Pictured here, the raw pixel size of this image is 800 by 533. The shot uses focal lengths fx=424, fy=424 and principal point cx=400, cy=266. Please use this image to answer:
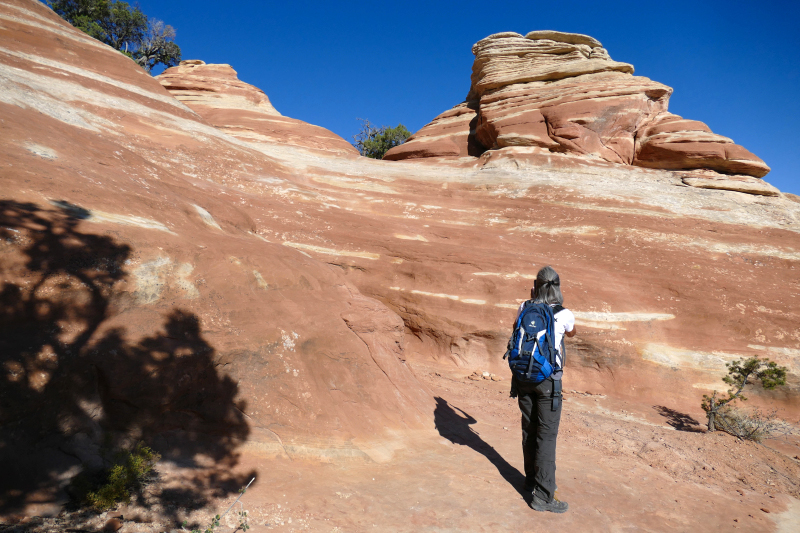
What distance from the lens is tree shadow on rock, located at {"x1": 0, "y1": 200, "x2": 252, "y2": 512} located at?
9.39ft

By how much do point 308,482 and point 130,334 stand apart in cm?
199

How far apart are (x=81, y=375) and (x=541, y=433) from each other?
3.76m

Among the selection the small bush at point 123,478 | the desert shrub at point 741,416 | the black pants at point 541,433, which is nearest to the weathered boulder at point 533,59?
the desert shrub at point 741,416

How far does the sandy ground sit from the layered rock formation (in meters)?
13.0

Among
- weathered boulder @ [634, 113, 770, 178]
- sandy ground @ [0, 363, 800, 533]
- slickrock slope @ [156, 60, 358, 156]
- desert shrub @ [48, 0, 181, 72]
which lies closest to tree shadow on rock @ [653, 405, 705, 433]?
sandy ground @ [0, 363, 800, 533]

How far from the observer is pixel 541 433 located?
12.3 ft

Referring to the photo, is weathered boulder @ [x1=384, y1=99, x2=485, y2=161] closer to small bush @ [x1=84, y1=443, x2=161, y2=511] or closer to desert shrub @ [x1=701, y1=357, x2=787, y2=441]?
desert shrub @ [x1=701, y1=357, x2=787, y2=441]

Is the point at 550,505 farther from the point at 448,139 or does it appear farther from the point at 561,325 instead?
the point at 448,139

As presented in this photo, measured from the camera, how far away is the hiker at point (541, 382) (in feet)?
11.9

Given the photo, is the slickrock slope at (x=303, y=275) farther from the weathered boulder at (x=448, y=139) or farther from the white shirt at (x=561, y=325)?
the weathered boulder at (x=448, y=139)

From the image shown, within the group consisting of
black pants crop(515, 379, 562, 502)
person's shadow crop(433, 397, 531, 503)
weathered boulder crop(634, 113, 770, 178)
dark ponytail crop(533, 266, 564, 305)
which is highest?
weathered boulder crop(634, 113, 770, 178)

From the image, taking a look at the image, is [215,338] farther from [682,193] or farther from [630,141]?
[630,141]

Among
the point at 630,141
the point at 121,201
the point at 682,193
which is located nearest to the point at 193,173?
the point at 121,201

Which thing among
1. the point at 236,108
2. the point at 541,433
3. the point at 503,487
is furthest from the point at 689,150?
the point at 236,108
